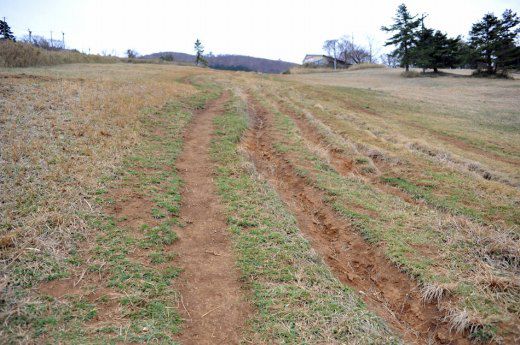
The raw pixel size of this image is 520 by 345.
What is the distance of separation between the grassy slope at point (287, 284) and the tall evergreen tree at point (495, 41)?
4552cm

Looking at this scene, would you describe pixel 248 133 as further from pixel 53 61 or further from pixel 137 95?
pixel 53 61

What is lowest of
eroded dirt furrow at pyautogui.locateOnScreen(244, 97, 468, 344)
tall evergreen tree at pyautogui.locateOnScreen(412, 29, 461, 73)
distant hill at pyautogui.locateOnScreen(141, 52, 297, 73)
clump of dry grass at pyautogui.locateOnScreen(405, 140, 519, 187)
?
eroded dirt furrow at pyautogui.locateOnScreen(244, 97, 468, 344)

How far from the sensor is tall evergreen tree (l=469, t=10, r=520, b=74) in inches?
1485

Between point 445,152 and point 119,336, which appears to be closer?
point 119,336

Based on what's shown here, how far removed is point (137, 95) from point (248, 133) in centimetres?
591

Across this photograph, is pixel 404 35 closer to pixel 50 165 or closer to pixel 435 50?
pixel 435 50

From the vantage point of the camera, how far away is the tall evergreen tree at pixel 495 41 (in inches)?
1485

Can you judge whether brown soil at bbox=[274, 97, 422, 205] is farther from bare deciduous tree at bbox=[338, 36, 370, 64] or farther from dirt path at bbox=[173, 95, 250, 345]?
bare deciduous tree at bbox=[338, 36, 370, 64]

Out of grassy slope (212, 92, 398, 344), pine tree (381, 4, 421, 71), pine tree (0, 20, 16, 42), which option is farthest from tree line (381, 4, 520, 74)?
pine tree (0, 20, 16, 42)

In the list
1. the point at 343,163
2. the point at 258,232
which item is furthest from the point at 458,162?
the point at 258,232

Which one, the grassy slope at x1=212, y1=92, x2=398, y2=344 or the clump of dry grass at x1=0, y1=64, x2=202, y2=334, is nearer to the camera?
the grassy slope at x1=212, y1=92, x2=398, y2=344

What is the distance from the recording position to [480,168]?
33.7 ft

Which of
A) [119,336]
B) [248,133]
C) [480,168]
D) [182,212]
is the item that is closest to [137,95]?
[248,133]

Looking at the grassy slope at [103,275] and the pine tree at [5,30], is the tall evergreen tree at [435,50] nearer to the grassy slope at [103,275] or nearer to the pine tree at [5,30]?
the grassy slope at [103,275]
